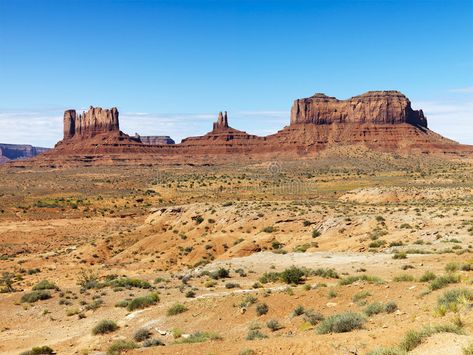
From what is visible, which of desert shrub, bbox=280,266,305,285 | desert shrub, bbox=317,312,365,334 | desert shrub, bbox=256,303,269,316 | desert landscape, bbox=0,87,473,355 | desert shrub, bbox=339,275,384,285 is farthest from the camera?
desert shrub, bbox=280,266,305,285

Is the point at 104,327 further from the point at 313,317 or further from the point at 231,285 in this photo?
the point at 313,317

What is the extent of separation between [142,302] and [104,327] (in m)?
2.53

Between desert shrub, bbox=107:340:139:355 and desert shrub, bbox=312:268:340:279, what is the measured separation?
875 centimetres

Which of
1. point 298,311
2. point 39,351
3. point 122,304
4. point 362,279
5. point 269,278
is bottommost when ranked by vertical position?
point 39,351

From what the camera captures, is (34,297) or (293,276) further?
(34,297)

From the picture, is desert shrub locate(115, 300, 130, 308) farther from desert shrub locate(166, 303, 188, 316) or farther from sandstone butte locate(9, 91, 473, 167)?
sandstone butte locate(9, 91, 473, 167)

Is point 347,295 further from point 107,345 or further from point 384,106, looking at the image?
point 384,106

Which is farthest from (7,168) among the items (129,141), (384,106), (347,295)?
(347,295)

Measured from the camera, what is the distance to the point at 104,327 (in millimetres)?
14992

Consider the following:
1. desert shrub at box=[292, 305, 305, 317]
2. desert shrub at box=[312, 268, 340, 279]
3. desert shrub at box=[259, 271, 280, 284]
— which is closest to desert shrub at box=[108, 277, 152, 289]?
desert shrub at box=[259, 271, 280, 284]

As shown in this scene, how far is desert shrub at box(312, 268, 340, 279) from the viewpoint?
61.0 ft

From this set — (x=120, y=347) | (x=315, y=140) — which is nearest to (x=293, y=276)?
(x=120, y=347)

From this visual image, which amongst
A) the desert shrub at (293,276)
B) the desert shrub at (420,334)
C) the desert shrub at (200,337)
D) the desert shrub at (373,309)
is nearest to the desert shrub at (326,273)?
the desert shrub at (293,276)

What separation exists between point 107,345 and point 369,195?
4385cm
